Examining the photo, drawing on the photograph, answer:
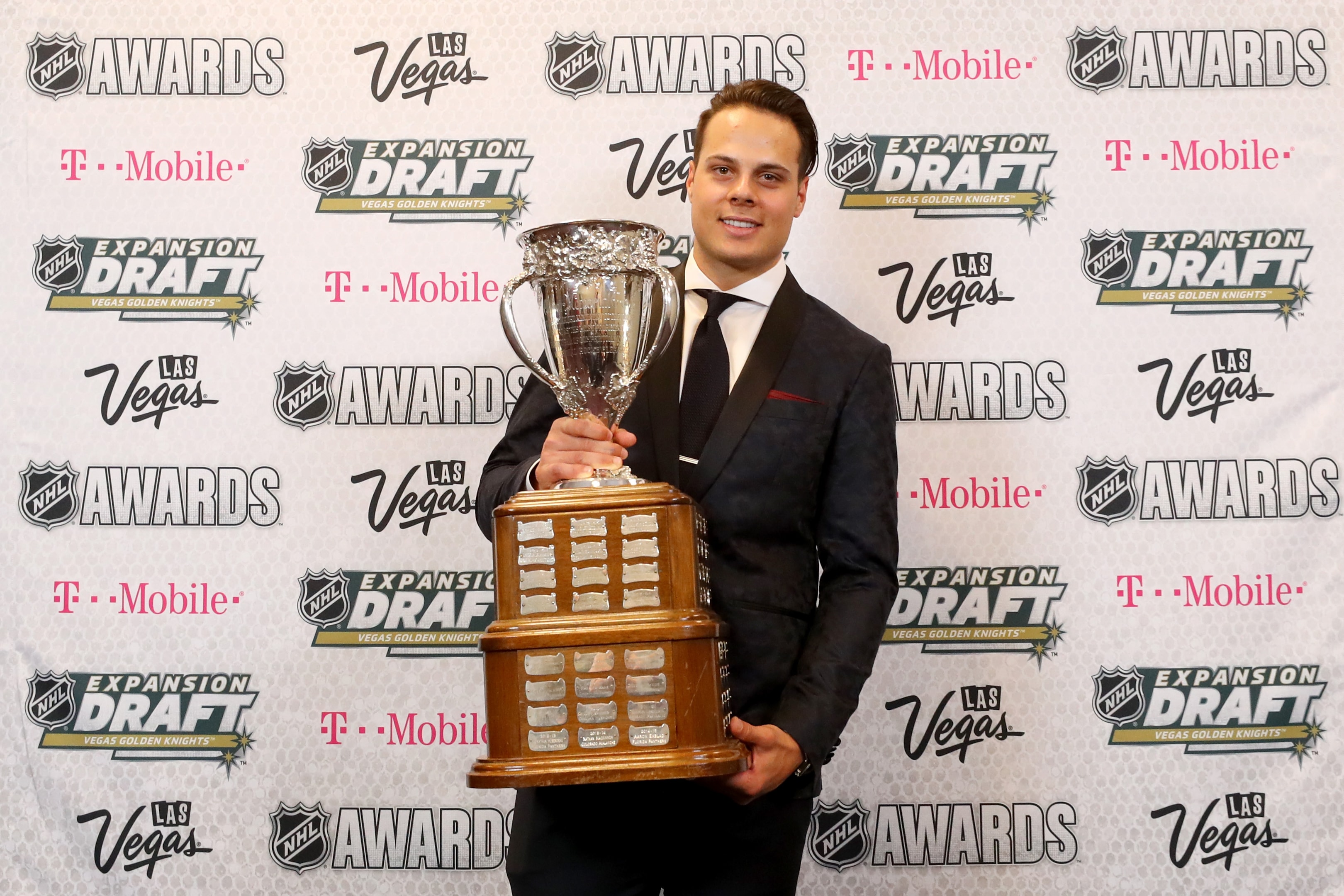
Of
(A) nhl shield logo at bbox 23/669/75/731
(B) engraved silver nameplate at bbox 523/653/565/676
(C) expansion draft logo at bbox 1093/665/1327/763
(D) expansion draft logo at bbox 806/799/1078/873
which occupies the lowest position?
(D) expansion draft logo at bbox 806/799/1078/873

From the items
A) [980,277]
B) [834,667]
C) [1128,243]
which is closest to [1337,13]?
[1128,243]

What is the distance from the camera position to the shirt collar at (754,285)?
183 cm

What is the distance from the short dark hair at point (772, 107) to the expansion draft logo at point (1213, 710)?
1295 millimetres

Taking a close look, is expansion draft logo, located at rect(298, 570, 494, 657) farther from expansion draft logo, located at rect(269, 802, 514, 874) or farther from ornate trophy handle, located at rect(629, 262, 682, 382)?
ornate trophy handle, located at rect(629, 262, 682, 382)

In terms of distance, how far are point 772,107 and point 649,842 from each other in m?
1.13

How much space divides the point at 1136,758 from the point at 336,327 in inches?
76.4

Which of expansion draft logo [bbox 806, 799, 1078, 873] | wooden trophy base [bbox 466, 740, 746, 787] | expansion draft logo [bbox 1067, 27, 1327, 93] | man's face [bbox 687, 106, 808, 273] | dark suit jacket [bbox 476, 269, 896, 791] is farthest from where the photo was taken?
expansion draft logo [bbox 1067, 27, 1327, 93]

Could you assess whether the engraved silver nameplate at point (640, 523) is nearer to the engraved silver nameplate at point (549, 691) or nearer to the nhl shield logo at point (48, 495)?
the engraved silver nameplate at point (549, 691)

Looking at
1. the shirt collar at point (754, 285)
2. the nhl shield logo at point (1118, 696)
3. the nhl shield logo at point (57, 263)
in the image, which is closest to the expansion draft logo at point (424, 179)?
the nhl shield logo at point (57, 263)

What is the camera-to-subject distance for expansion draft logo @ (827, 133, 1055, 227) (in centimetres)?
250

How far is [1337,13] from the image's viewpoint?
252 cm

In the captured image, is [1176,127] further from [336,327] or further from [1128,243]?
[336,327]

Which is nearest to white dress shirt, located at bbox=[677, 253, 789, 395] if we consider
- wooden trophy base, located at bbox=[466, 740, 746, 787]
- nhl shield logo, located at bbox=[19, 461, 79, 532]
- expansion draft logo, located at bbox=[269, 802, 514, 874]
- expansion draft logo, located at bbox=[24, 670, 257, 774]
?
wooden trophy base, located at bbox=[466, 740, 746, 787]

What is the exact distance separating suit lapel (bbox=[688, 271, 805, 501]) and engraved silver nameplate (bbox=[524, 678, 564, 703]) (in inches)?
14.5
